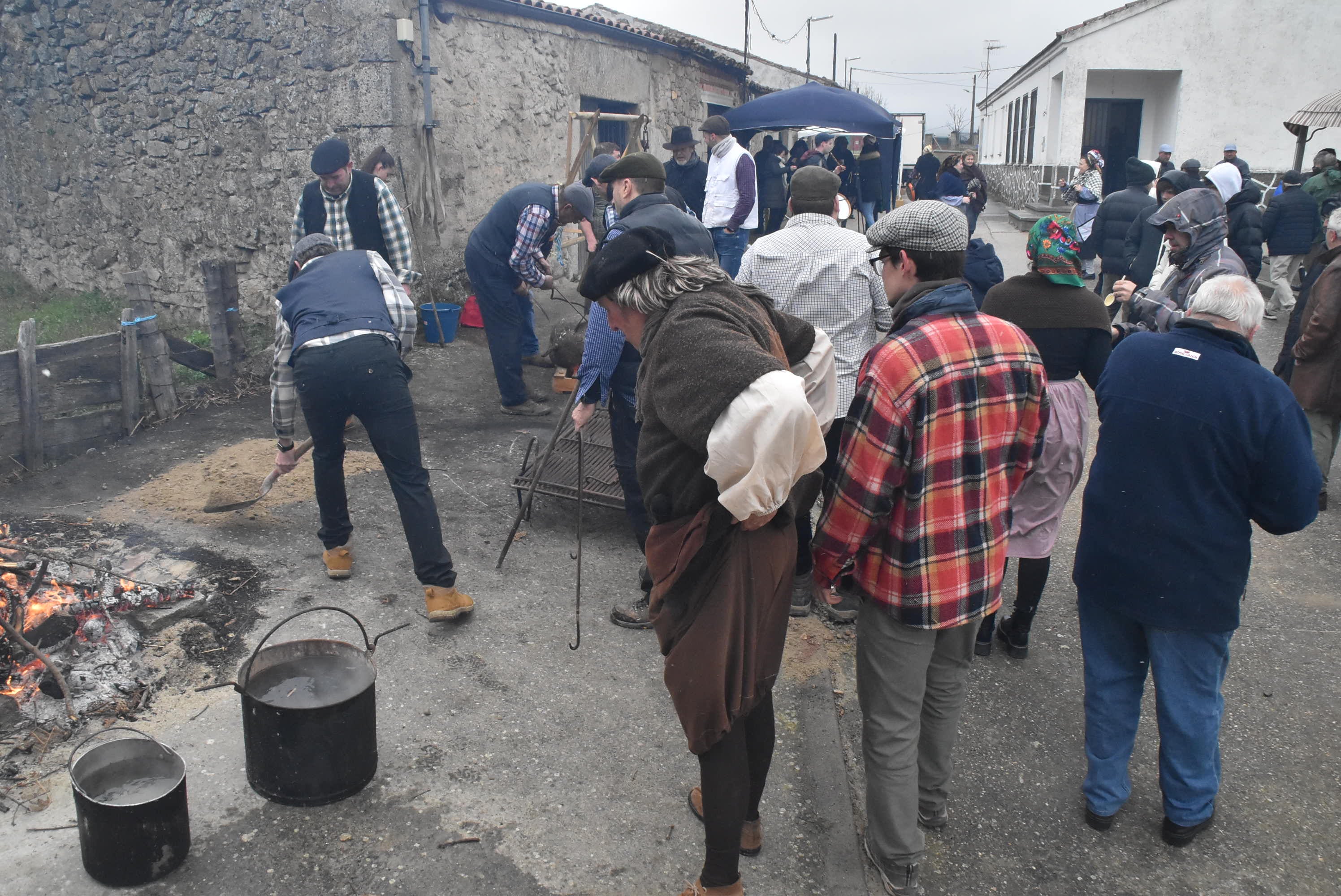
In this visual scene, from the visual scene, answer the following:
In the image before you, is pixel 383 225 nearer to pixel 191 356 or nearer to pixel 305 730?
pixel 191 356

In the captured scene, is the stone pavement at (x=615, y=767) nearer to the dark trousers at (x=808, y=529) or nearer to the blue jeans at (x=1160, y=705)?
the blue jeans at (x=1160, y=705)

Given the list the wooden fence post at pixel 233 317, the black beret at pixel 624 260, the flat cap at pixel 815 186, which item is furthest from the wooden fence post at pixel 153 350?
the black beret at pixel 624 260

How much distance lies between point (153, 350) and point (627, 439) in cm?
410

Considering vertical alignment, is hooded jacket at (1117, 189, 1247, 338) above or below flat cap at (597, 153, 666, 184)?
below

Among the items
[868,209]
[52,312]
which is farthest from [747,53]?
[52,312]

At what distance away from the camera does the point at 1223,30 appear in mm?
21078

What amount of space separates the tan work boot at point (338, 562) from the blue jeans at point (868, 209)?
1330 centimetres

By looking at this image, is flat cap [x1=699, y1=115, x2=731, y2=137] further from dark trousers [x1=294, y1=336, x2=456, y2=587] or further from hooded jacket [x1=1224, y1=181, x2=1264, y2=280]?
dark trousers [x1=294, y1=336, x2=456, y2=587]

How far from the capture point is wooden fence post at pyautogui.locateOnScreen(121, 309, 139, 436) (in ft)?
20.2

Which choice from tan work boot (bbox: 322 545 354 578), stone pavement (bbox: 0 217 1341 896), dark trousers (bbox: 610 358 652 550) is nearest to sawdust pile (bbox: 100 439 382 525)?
stone pavement (bbox: 0 217 1341 896)

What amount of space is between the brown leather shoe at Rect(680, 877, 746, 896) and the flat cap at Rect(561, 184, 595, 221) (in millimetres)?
4589

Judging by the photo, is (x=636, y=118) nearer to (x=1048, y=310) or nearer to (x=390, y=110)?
(x=390, y=110)

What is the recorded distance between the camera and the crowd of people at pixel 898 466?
2.33 metres

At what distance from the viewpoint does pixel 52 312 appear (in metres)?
10.7
